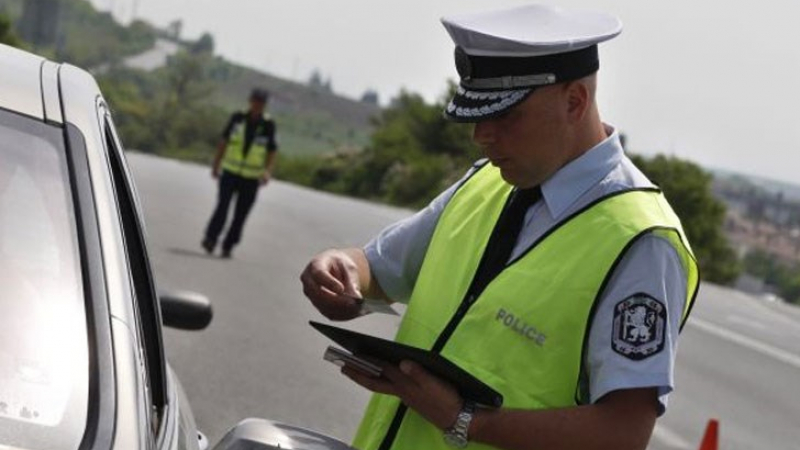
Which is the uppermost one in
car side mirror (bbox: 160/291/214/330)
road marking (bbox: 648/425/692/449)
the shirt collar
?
the shirt collar

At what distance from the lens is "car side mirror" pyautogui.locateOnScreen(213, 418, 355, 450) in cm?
334

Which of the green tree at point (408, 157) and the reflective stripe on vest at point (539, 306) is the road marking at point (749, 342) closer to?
the reflective stripe on vest at point (539, 306)

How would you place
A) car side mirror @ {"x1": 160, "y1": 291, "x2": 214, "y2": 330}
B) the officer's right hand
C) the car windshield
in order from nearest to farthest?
1. the car windshield
2. the officer's right hand
3. car side mirror @ {"x1": 160, "y1": 291, "x2": 214, "y2": 330}

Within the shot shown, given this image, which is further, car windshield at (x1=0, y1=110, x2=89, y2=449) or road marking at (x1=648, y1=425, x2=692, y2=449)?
road marking at (x1=648, y1=425, x2=692, y2=449)

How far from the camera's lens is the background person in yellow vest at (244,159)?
20.8 meters

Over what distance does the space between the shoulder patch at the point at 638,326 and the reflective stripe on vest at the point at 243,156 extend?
17.1 metres

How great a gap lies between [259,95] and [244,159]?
68 centimetres

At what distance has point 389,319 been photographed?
1844 centimetres

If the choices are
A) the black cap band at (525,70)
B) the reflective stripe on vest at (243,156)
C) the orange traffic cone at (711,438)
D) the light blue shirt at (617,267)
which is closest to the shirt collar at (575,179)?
the light blue shirt at (617,267)

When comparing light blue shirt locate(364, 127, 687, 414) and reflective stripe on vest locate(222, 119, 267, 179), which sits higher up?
light blue shirt locate(364, 127, 687, 414)

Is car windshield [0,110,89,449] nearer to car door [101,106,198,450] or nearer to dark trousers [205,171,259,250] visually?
car door [101,106,198,450]

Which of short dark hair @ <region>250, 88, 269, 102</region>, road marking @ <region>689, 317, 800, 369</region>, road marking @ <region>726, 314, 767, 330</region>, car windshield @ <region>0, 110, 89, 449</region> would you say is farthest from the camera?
road marking @ <region>726, 314, 767, 330</region>

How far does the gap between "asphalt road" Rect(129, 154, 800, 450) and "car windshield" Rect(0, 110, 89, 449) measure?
1929 mm

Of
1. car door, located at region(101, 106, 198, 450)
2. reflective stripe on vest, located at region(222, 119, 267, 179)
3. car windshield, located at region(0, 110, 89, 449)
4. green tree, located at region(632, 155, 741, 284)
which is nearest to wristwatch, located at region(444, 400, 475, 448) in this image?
car door, located at region(101, 106, 198, 450)
